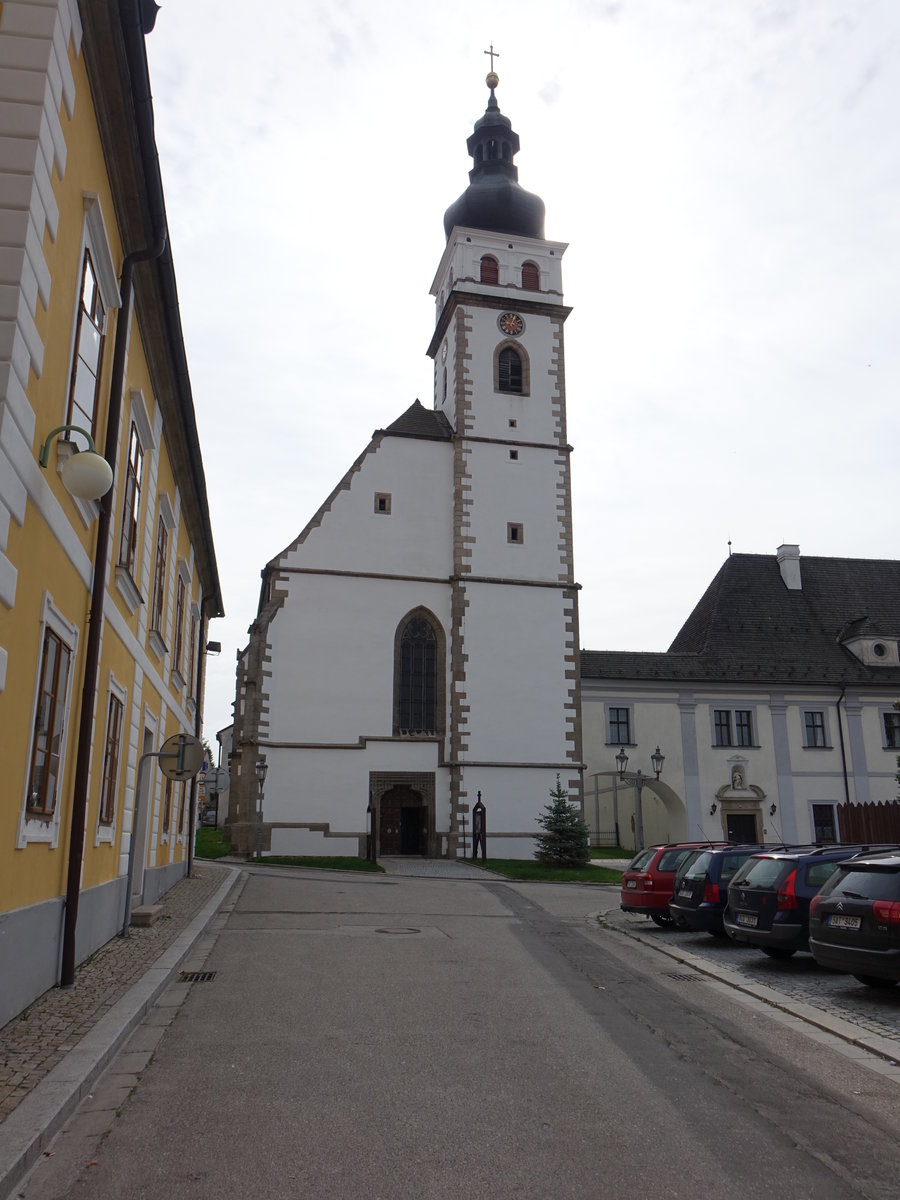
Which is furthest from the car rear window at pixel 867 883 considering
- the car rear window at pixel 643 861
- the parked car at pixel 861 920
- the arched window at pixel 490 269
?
the arched window at pixel 490 269

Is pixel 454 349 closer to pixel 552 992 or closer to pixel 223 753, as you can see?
pixel 552 992

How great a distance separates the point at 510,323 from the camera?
4028cm

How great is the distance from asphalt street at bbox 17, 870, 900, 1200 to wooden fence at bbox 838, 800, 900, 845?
22268 millimetres

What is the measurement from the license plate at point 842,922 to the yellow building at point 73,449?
7.33m

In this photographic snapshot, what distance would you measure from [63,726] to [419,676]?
85.4 ft

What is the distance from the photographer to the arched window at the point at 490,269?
134 ft

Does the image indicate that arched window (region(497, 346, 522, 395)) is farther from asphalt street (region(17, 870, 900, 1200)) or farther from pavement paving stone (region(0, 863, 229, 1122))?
asphalt street (region(17, 870, 900, 1200))

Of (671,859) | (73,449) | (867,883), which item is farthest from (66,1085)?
(671,859)

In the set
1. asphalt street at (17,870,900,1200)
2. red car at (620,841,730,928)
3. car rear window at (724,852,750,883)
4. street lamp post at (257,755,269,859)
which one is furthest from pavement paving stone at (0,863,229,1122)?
street lamp post at (257,755,269,859)

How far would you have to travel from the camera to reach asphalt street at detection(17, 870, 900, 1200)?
201 inches

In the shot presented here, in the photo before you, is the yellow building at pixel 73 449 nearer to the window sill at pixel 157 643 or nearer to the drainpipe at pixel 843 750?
the window sill at pixel 157 643

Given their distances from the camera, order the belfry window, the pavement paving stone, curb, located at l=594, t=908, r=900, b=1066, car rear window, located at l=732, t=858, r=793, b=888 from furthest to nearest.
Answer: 1. the belfry window
2. car rear window, located at l=732, t=858, r=793, b=888
3. curb, located at l=594, t=908, r=900, b=1066
4. the pavement paving stone

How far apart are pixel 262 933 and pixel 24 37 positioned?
11062mm

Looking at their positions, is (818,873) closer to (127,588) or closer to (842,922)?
(842,922)
